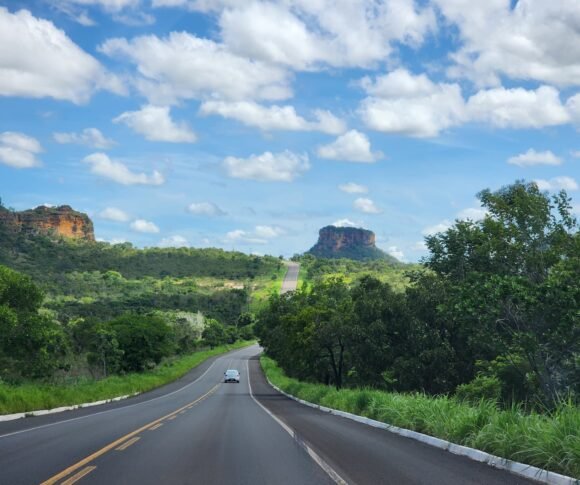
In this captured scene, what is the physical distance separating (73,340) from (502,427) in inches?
2494

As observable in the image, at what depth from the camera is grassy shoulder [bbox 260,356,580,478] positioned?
888cm

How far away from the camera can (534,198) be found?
2552 cm

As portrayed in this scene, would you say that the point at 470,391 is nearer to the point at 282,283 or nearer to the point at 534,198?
the point at 534,198

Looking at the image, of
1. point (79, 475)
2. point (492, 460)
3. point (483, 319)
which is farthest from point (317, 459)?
point (483, 319)

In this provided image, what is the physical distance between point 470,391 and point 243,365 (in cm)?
6992

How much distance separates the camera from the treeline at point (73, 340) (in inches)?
1266

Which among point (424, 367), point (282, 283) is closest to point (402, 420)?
point (424, 367)

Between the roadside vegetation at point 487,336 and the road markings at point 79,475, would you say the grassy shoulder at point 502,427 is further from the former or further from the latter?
the road markings at point 79,475

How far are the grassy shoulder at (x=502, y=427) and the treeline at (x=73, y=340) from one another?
67.5ft

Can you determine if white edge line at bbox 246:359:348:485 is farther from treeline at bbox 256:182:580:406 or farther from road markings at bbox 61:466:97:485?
treeline at bbox 256:182:580:406

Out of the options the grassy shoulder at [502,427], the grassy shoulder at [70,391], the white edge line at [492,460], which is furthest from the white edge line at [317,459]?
the grassy shoulder at [70,391]

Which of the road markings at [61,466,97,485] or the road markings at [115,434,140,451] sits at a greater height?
the road markings at [61,466,97,485]

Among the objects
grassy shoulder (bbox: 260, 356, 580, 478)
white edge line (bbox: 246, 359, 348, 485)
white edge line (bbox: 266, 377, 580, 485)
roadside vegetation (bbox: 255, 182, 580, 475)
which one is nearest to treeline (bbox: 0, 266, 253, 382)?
roadside vegetation (bbox: 255, 182, 580, 475)

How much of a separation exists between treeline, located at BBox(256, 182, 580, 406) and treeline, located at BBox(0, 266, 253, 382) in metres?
17.5
